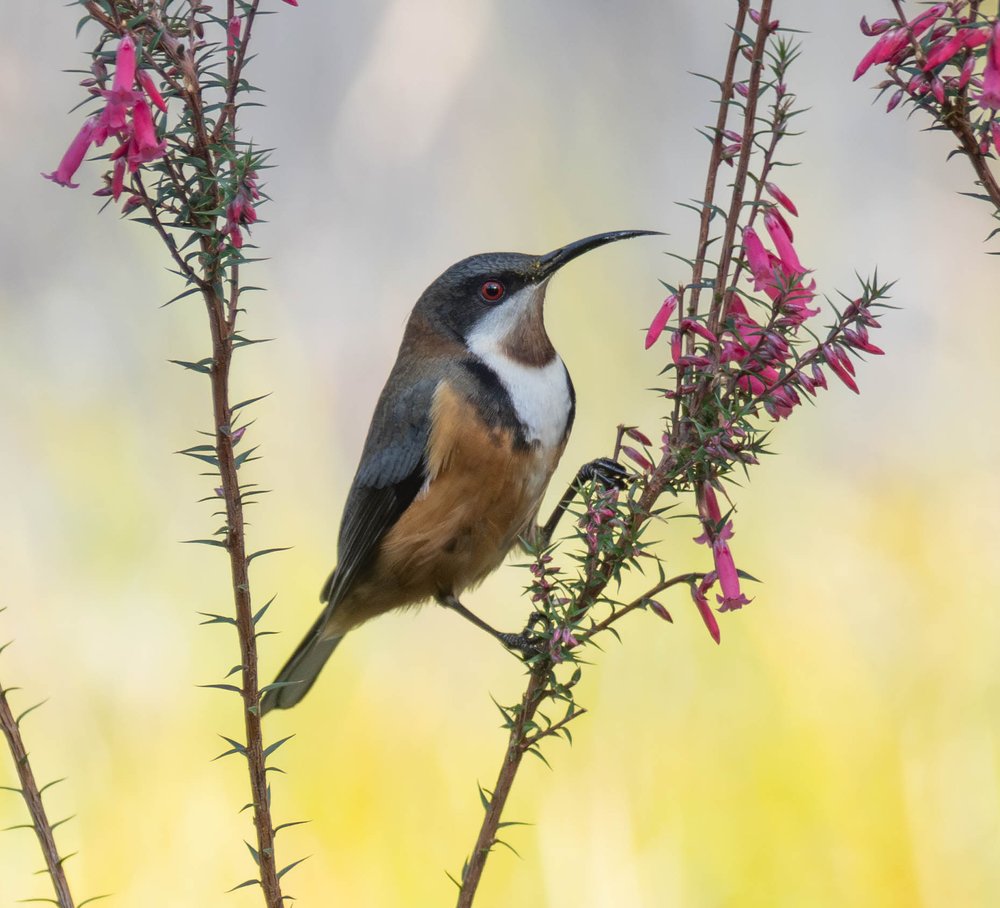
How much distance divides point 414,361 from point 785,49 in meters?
2.12

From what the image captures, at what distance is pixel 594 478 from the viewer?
2.12m

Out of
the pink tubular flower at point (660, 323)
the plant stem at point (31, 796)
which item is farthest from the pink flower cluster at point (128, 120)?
the pink tubular flower at point (660, 323)

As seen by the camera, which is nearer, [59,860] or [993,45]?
[993,45]

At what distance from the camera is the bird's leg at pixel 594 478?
220 cm

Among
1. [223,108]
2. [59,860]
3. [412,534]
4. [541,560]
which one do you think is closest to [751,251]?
[541,560]

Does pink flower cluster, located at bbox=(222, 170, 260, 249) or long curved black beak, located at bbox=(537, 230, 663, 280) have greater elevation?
long curved black beak, located at bbox=(537, 230, 663, 280)

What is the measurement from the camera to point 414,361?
3.63m

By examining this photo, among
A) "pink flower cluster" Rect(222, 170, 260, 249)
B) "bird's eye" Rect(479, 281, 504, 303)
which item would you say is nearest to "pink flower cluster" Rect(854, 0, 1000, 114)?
"pink flower cluster" Rect(222, 170, 260, 249)

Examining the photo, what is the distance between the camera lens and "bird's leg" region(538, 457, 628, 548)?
2.20 meters

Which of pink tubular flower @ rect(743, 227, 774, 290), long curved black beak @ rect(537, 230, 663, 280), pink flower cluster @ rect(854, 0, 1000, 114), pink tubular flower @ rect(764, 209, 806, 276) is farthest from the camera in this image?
long curved black beak @ rect(537, 230, 663, 280)

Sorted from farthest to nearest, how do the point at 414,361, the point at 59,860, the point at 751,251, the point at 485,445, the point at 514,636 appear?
the point at 414,361 < the point at 485,445 < the point at 514,636 < the point at 751,251 < the point at 59,860

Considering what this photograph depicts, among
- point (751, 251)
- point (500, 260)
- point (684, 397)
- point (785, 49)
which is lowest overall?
point (684, 397)

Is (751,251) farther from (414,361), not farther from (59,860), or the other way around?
(414,361)

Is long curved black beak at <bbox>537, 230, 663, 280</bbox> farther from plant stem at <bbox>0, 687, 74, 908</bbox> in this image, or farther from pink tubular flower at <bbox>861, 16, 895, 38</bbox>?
plant stem at <bbox>0, 687, 74, 908</bbox>
